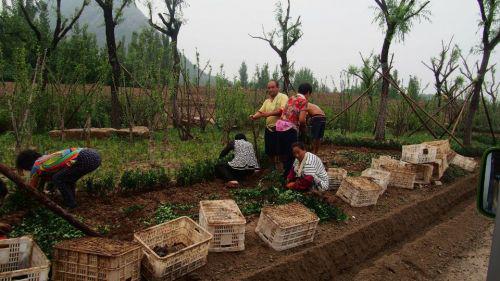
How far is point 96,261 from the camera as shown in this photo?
9.91 feet

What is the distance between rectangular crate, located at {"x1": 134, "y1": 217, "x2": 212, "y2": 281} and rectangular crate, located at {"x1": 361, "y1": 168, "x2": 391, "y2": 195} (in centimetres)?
380

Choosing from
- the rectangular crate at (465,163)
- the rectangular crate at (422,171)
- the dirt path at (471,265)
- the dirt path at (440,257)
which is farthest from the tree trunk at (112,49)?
the rectangular crate at (465,163)

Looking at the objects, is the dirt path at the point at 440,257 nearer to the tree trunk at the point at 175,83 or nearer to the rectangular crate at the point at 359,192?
the rectangular crate at the point at 359,192

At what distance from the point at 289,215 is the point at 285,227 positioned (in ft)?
1.23

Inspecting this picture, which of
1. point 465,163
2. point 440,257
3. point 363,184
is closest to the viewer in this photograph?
point 440,257

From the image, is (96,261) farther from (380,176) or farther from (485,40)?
(485,40)

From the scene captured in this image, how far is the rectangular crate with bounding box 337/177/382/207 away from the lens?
5.77 meters

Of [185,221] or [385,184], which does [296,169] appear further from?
[185,221]

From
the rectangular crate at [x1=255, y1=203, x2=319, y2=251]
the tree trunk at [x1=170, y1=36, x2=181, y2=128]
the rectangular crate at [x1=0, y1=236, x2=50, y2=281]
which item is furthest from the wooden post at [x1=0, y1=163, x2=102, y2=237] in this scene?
the tree trunk at [x1=170, y1=36, x2=181, y2=128]

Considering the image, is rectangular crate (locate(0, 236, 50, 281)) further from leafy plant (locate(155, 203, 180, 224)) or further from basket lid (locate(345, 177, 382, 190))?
basket lid (locate(345, 177, 382, 190))

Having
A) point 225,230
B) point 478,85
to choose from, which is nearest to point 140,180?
point 225,230

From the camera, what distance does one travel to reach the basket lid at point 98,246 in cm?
305

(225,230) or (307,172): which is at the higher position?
(307,172)

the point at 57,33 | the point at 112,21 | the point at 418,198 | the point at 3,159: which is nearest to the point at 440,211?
the point at 418,198
